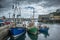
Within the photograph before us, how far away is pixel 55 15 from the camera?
3.85m

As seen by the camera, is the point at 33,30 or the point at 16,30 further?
the point at 33,30

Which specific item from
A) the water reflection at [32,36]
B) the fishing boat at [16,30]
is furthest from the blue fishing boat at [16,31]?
the water reflection at [32,36]

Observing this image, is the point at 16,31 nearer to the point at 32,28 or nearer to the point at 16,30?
the point at 16,30

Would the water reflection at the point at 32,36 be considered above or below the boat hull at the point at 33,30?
below

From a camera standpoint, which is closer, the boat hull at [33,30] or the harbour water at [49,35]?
the harbour water at [49,35]

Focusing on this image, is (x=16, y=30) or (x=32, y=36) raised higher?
(x=16, y=30)

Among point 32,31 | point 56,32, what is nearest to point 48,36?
point 56,32

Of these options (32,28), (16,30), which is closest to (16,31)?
(16,30)

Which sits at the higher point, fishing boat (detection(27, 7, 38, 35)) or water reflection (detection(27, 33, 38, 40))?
fishing boat (detection(27, 7, 38, 35))

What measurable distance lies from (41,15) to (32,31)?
530 mm

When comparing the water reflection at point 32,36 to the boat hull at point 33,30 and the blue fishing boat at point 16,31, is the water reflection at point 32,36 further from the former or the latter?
the blue fishing boat at point 16,31

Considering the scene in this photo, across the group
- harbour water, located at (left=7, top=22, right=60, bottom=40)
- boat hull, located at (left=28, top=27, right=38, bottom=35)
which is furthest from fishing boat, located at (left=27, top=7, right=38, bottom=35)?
harbour water, located at (left=7, top=22, right=60, bottom=40)

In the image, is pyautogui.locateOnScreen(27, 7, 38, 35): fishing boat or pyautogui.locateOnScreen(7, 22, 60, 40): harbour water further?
pyautogui.locateOnScreen(27, 7, 38, 35): fishing boat

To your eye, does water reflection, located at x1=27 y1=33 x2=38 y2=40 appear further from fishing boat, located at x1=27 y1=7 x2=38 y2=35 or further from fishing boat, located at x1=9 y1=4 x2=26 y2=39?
fishing boat, located at x1=9 y1=4 x2=26 y2=39
